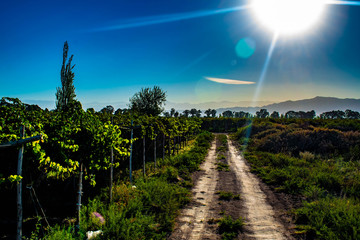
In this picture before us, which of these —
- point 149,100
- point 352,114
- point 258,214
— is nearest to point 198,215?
point 258,214

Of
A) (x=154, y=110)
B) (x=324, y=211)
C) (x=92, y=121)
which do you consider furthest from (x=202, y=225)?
(x=154, y=110)

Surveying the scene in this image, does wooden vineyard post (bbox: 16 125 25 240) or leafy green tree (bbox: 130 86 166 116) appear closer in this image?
wooden vineyard post (bbox: 16 125 25 240)

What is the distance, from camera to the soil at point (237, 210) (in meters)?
5.00

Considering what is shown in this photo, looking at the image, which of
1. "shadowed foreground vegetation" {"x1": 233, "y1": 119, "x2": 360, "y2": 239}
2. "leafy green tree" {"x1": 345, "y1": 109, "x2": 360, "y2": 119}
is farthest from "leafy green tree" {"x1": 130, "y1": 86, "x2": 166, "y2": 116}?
"leafy green tree" {"x1": 345, "y1": 109, "x2": 360, "y2": 119}

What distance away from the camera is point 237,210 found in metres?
6.28

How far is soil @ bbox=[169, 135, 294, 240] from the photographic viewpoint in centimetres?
500

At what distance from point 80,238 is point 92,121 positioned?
8.87 feet

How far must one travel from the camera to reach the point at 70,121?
415 centimetres

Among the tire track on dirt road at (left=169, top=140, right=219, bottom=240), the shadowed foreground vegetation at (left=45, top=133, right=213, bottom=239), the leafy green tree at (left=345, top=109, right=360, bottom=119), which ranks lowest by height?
the tire track on dirt road at (left=169, top=140, right=219, bottom=240)

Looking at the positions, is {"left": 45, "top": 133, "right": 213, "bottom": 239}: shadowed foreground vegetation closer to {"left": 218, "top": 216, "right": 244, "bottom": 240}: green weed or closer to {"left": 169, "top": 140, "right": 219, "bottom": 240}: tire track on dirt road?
{"left": 169, "top": 140, "right": 219, "bottom": 240}: tire track on dirt road

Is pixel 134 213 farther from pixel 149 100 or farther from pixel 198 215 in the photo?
pixel 149 100

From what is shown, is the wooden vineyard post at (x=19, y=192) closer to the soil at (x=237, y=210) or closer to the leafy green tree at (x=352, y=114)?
the soil at (x=237, y=210)

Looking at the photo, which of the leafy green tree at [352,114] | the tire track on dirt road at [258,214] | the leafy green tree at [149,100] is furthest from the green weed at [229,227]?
the leafy green tree at [352,114]

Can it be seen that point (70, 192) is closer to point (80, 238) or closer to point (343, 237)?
point (80, 238)
